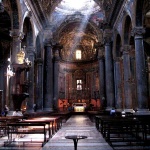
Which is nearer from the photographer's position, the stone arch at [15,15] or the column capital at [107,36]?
the stone arch at [15,15]

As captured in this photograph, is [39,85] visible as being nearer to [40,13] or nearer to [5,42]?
[5,42]

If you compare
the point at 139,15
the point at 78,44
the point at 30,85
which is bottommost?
the point at 30,85

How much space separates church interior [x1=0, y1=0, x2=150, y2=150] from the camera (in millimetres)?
9141

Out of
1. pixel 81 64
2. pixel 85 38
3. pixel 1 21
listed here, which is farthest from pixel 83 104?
pixel 1 21

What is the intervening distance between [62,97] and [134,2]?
23141mm

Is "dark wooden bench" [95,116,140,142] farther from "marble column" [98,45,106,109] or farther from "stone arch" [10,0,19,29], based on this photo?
"marble column" [98,45,106,109]

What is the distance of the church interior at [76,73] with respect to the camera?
30.0ft

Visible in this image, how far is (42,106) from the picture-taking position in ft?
75.9

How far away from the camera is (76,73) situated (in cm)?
3803

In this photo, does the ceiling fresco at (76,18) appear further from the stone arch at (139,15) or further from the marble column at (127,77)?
the stone arch at (139,15)

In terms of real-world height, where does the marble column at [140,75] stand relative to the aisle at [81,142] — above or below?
above

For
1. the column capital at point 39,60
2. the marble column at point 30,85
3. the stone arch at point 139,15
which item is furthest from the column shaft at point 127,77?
the column capital at point 39,60

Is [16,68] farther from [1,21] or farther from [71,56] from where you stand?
[71,56]


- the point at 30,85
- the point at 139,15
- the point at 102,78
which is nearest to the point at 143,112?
the point at 139,15
